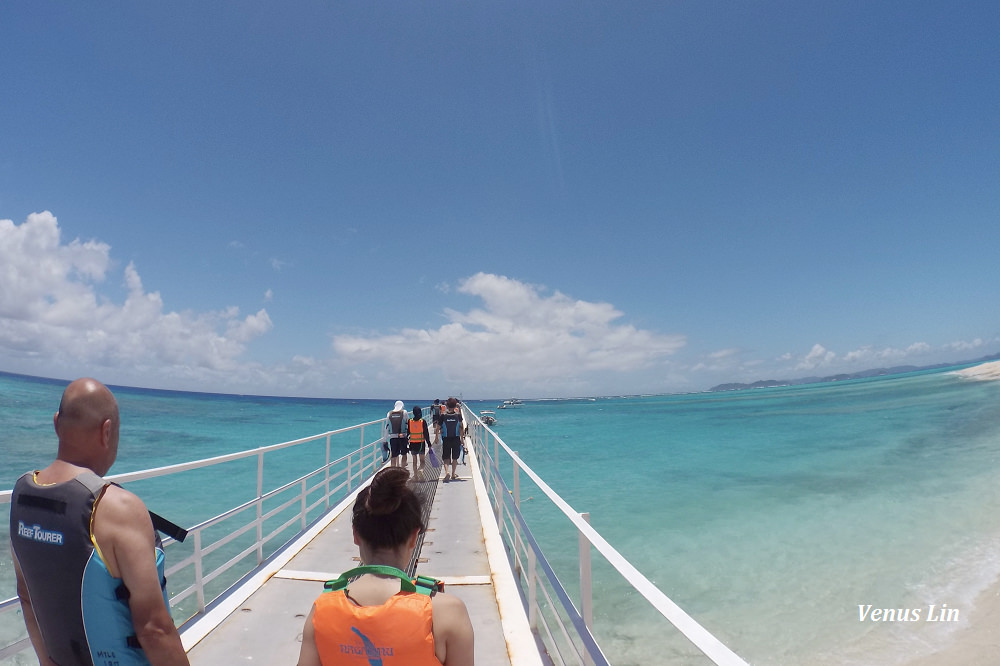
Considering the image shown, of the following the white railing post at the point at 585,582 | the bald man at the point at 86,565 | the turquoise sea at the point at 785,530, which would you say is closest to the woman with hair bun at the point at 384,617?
the bald man at the point at 86,565

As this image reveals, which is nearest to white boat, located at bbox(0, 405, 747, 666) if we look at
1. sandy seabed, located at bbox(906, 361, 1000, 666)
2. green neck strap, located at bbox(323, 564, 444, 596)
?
green neck strap, located at bbox(323, 564, 444, 596)

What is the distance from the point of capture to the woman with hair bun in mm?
1257

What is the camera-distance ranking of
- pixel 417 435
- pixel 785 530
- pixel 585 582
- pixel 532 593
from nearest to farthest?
pixel 585 582
pixel 532 593
pixel 417 435
pixel 785 530

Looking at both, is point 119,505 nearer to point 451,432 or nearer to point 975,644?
point 451,432

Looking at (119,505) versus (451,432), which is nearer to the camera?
(119,505)

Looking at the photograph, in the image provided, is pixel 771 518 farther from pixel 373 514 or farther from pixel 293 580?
pixel 373 514

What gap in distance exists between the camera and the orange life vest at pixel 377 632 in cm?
125

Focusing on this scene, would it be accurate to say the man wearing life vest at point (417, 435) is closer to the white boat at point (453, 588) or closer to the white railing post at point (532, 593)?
the white boat at point (453, 588)

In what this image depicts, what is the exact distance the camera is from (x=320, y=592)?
14.5 ft

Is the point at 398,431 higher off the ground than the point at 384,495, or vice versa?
the point at 384,495

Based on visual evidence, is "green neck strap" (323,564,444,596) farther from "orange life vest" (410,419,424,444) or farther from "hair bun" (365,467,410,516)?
"orange life vest" (410,419,424,444)

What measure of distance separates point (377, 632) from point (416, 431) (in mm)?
8061

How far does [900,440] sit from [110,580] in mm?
37299

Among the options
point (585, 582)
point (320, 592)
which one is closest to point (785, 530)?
point (320, 592)
